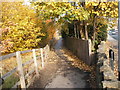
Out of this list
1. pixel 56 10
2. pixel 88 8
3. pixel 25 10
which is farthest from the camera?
pixel 25 10

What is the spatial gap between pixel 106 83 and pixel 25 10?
27.3ft

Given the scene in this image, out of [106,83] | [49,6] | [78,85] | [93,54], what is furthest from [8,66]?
[93,54]

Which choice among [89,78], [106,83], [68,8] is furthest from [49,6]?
[106,83]

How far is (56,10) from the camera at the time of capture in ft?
18.5

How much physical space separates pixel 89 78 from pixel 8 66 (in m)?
3.36

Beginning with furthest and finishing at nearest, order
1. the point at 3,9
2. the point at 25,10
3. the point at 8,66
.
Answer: the point at 25,10
the point at 3,9
the point at 8,66

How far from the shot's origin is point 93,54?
7.09 metres

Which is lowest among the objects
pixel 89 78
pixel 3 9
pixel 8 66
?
pixel 89 78

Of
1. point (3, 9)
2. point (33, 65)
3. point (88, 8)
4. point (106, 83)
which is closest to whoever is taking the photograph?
point (106, 83)

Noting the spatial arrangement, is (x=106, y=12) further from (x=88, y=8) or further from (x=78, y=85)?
(x=78, y=85)

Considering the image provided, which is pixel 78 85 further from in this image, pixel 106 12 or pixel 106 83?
pixel 106 12

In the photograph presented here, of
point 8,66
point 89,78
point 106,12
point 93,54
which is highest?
point 106,12

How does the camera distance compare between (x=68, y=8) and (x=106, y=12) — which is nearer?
(x=68, y=8)

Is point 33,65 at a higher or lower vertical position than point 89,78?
higher
